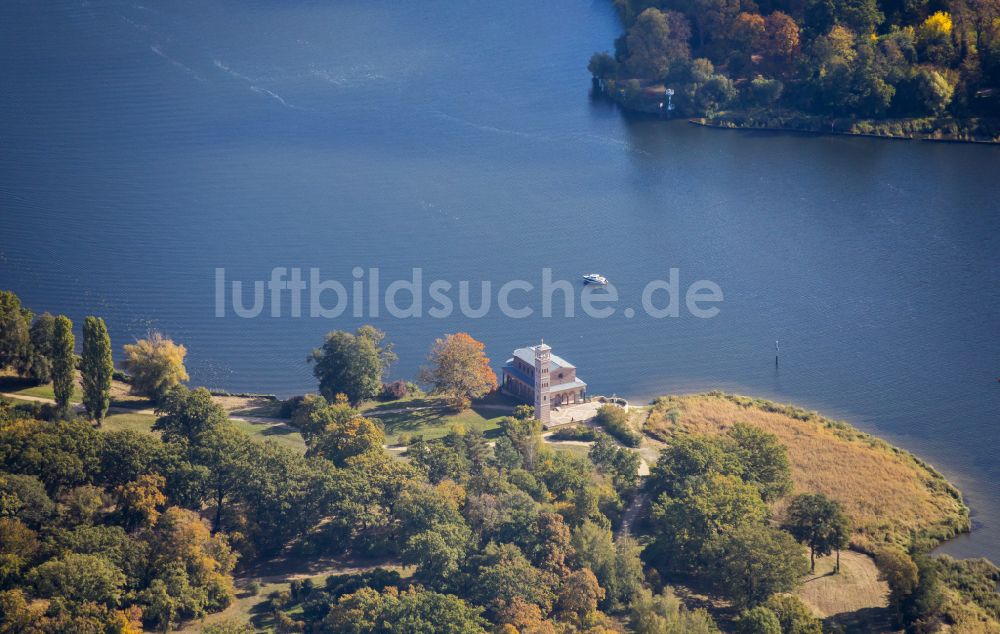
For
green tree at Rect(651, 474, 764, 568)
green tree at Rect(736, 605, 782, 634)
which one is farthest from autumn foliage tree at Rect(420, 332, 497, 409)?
green tree at Rect(736, 605, 782, 634)

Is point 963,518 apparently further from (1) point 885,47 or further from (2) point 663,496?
(1) point 885,47

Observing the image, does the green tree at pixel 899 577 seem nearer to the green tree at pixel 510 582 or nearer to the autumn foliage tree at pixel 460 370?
the green tree at pixel 510 582

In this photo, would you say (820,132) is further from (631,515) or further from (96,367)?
(96,367)

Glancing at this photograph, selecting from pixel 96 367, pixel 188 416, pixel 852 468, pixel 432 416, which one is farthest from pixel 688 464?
pixel 96 367

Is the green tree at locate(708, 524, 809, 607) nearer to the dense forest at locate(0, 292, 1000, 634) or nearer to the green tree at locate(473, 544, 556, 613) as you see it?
the dense forest at locate(0, 292, 1000, 634)

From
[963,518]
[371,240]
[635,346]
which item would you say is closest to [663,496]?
[963,518]
